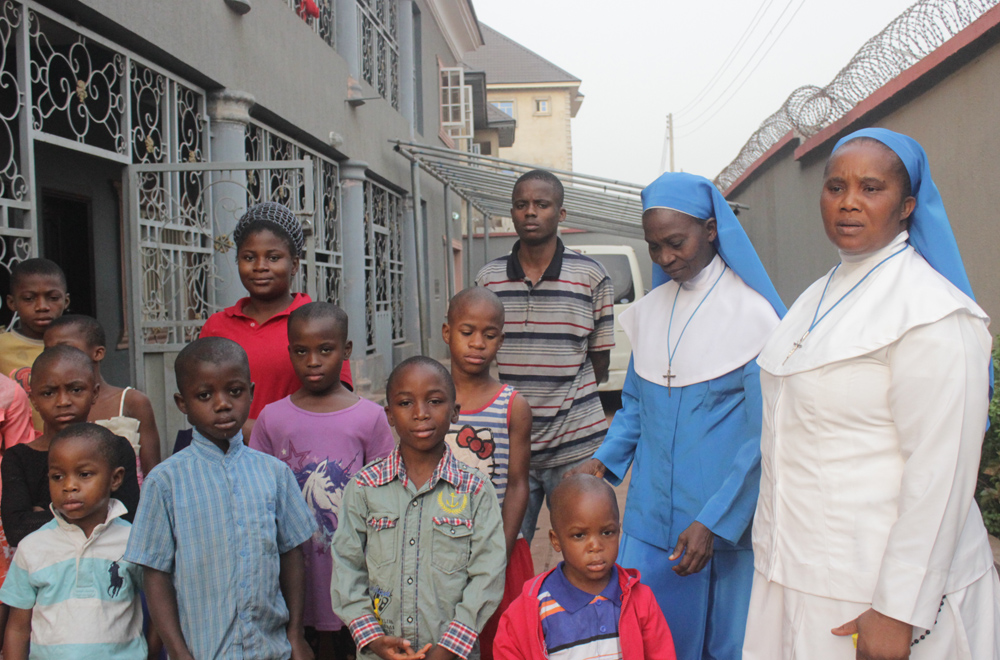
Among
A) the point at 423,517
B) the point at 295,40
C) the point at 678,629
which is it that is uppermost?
the point at 295,40

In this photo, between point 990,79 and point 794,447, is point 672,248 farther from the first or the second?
point 990,79

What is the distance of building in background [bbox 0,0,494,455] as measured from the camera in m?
4.29

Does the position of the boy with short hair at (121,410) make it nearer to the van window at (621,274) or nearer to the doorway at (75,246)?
the doorway at (75,246)

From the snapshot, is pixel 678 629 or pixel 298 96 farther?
pixel 298 96

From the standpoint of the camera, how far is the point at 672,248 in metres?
2.23

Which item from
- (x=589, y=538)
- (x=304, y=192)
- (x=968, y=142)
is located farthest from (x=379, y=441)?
(x=968, y=142)

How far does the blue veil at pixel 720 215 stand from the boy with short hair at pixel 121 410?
1.76 m

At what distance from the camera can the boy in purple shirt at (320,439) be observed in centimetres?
240

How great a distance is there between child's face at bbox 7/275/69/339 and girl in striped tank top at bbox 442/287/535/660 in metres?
1.53

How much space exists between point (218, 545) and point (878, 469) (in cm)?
160

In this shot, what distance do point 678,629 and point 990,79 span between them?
12.3 ft

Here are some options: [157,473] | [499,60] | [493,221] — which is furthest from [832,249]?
[499,60]

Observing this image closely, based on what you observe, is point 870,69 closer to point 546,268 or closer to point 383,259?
point 546,268

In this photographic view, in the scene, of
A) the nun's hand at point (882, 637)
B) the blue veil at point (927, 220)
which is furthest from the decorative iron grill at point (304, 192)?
the nun's hand at point (882, 637)
